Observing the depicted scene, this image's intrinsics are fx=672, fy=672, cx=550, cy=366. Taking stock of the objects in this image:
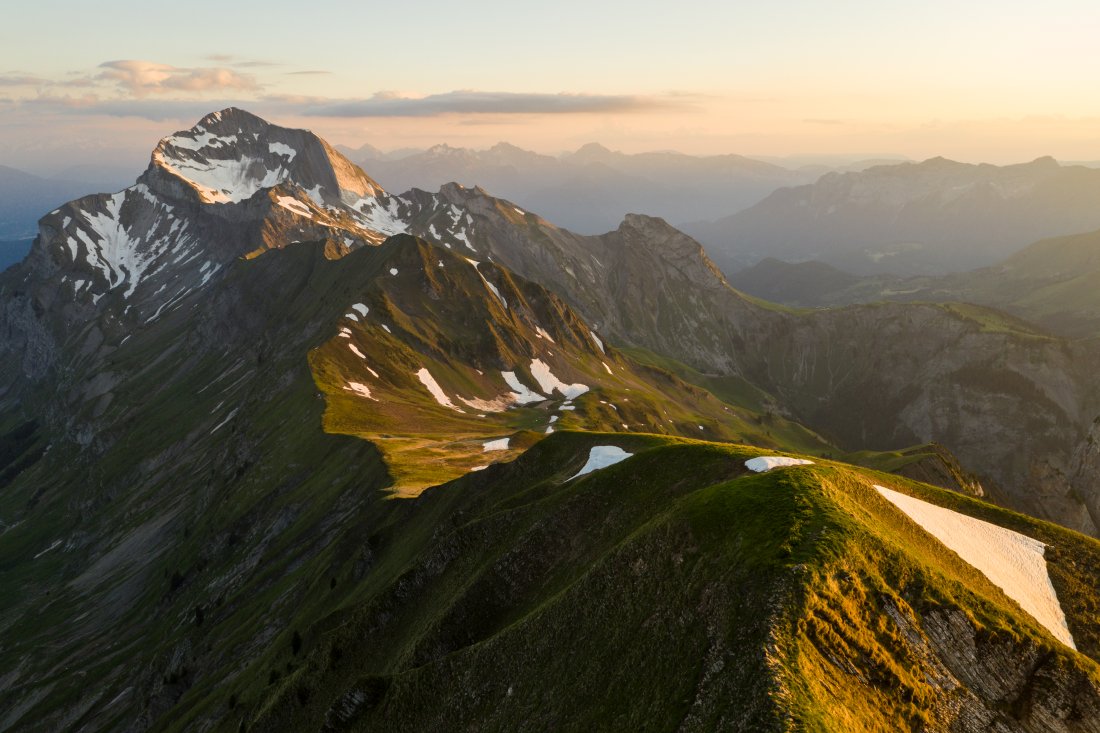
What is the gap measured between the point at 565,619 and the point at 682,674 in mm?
11259

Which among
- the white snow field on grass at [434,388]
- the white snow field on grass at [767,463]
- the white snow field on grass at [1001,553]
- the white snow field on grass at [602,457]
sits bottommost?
the white snow field on grass at [434,388]

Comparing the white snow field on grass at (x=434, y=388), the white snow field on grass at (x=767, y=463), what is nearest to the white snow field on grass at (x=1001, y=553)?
the white snow field on grass at (x=767, y=463)

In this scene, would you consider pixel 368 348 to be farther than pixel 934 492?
Result: Yes

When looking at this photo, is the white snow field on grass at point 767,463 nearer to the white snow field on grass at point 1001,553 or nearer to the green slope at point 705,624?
the green slope at point 705,624

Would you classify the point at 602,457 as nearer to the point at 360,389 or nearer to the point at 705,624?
the point at 705,624

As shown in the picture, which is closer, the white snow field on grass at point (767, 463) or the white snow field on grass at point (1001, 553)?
the white snow field on grass at point (1001, 553)

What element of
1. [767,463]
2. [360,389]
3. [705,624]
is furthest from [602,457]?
[360,389]

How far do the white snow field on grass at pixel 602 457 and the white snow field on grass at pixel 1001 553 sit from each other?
24.8 m

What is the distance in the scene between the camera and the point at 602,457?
67.6 meters

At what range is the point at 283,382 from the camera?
181375mm

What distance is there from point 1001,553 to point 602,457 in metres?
33.8

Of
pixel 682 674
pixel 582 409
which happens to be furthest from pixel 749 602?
pixel 582 409

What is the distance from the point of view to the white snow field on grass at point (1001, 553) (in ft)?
133

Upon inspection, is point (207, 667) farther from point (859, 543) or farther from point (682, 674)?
point (859, 543)
